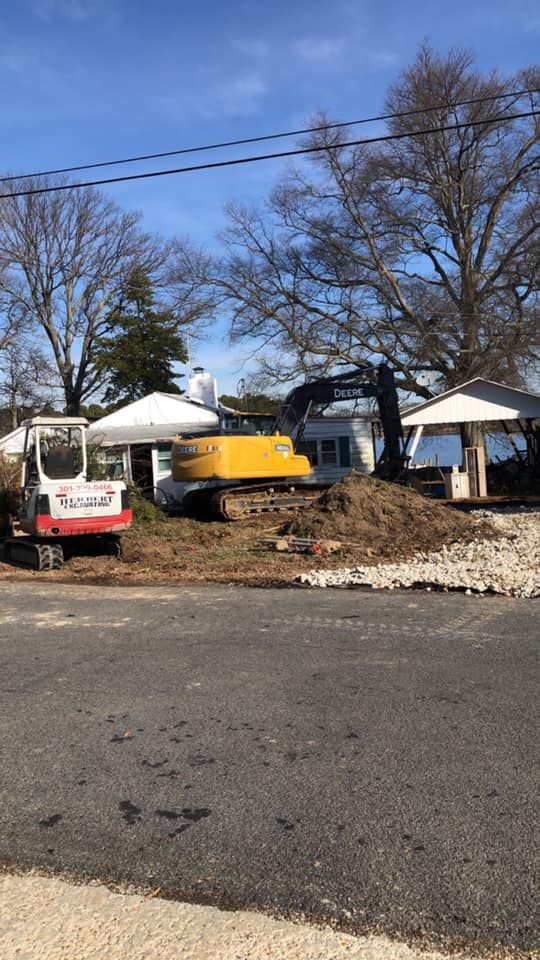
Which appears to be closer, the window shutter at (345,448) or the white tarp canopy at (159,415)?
the window shutter at (345,448)

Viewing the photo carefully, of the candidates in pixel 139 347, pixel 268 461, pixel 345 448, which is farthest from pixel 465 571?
pixel 139 347

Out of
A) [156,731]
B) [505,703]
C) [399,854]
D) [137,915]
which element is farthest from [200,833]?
[505,703]

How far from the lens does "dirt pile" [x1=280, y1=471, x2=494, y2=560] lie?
15375 millimetres

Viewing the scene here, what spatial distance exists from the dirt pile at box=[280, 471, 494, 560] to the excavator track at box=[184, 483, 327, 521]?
10.9ft

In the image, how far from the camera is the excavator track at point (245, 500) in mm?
21203

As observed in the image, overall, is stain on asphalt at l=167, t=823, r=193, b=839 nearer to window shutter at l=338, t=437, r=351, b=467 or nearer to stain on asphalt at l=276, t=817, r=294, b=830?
stain on asphalt at l=276, t=817, r=294, b=830

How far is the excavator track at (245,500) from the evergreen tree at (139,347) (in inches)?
890

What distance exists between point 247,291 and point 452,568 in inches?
1029

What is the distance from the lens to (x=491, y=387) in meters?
→ 28.0

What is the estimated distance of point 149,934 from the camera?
3092 mm

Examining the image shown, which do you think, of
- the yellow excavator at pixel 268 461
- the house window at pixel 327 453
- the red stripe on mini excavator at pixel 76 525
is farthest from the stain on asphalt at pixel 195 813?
the house window at pixel 327 453

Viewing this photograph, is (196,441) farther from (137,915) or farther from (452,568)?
(137,915)

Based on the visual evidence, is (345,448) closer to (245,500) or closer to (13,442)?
(245,500)

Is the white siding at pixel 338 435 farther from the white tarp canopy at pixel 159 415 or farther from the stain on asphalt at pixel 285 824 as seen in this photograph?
the stain on asphalt at pixel 285 824
